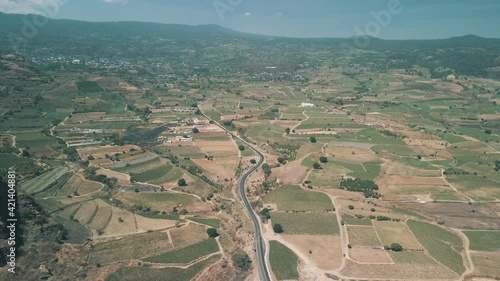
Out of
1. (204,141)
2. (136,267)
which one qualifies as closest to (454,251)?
(136,267)

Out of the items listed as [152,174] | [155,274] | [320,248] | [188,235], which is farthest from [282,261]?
[152,174]

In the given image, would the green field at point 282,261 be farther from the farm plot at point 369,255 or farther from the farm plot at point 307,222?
the farm plot at point 369,255

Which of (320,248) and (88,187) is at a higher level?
(320,248)

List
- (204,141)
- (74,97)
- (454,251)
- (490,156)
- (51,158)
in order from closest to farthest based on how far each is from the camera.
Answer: (454,251), (51,158), (490,156), (204,141), (74,97)

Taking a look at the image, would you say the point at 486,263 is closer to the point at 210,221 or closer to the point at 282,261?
the point at 282,261

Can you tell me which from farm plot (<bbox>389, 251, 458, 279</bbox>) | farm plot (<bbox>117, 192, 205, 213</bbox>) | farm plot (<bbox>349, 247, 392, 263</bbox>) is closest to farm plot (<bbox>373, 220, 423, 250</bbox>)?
farm plot (<bbox>389, 251, 458, 279</bbox>)

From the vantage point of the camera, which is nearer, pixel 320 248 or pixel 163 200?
pixel 320 248

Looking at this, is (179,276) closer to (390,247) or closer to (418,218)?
(390,247)
